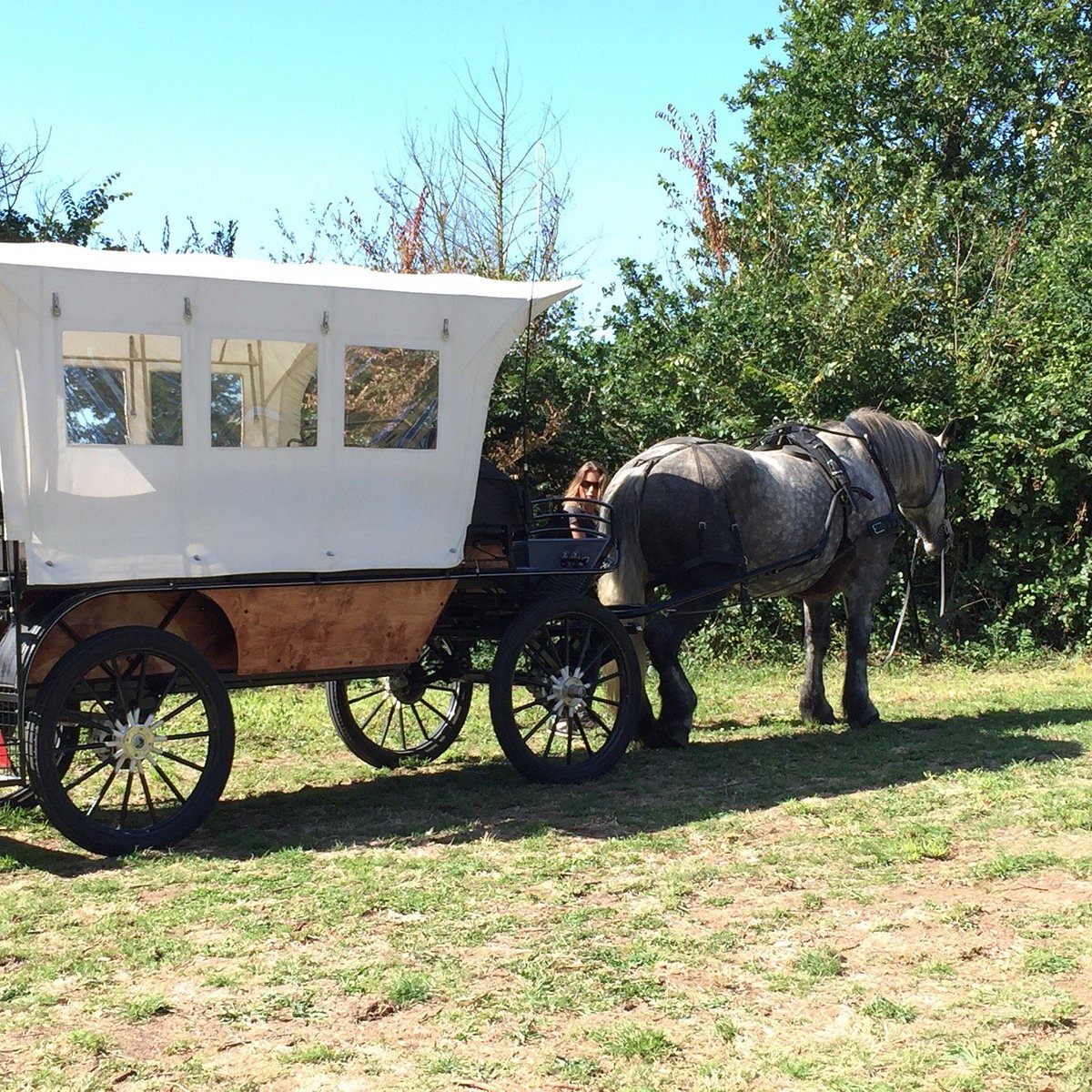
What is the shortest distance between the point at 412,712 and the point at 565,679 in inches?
54.9

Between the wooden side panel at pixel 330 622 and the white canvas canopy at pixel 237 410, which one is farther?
the wooden side panel at pixel 330 622

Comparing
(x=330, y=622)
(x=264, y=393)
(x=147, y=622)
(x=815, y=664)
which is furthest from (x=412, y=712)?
(x=815, y=664)

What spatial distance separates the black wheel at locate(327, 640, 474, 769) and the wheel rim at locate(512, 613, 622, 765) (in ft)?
1.64

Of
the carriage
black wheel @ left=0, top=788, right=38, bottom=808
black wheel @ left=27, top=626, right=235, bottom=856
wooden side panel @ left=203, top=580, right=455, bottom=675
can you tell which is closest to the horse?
the carriage

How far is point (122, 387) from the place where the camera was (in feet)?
19.0

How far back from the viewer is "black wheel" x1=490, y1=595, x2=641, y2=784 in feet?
22.5

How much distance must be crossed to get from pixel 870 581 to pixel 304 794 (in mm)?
4142

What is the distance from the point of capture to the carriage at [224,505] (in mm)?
5613

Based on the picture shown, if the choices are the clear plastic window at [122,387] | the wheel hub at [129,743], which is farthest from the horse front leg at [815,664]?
the clear plastic window at [122,387]

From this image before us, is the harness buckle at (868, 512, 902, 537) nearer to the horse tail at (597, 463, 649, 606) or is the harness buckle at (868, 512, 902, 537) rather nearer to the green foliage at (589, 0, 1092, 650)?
the horse tail at (597, 463, 649, 606)

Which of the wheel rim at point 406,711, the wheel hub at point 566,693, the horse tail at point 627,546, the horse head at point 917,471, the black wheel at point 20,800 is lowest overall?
the black wheel at point 20,800

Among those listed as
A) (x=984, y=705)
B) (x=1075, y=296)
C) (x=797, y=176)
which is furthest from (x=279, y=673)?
(x=797, y=176)

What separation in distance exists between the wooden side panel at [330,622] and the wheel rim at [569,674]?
63 centimetres

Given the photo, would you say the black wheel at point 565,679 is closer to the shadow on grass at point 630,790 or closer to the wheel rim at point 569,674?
the wheel rim at point 569,674
